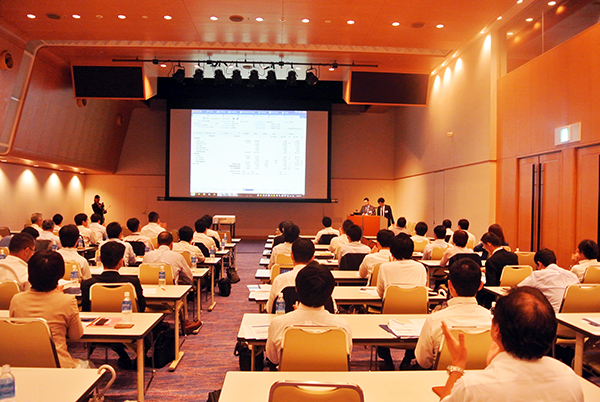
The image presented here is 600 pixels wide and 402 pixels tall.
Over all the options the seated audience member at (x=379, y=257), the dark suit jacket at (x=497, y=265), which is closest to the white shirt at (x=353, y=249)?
the seated audience member at (x=379, y=257)

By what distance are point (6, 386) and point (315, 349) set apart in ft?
4.79

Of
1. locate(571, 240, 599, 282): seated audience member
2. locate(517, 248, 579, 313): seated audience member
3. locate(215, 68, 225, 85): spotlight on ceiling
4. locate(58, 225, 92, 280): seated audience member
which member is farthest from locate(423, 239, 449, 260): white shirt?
locate(215, 68, 225, 85): spotlight on ceiling

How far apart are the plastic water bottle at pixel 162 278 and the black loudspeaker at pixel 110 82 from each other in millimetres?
7787

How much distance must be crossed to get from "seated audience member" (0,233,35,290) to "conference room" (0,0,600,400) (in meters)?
1.59

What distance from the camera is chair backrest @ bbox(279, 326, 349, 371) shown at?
2.33m

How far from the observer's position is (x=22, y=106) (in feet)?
32.9

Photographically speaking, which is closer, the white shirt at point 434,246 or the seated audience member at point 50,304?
the seated audience member at point 50,304

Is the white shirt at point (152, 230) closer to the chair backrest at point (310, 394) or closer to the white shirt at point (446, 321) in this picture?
the white shirt at point (446, 321)

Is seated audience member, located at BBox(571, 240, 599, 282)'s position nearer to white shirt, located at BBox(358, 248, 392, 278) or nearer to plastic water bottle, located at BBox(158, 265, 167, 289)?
white shirt, located at BBox(358, 248, 392, 278)

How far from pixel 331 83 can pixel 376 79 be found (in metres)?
3.92

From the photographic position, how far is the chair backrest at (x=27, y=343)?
8.06ft

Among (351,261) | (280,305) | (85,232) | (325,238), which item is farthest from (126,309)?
(325,238)

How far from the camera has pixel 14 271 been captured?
3914 mm

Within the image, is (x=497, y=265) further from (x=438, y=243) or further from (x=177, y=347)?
(x=177, y=347)
